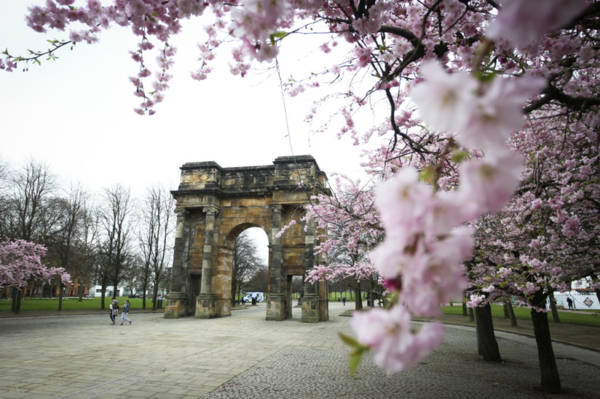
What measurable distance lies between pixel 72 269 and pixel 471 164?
113 feet

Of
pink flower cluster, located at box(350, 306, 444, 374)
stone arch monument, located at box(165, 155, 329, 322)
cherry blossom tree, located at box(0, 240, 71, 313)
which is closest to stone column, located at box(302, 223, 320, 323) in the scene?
stone arch monument, located at box(165, 155, 329, 322)

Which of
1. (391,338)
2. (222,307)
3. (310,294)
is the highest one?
(391,338)

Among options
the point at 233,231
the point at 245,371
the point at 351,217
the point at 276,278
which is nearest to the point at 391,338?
the point at 351,217

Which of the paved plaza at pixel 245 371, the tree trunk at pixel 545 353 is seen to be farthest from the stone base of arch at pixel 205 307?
the tree trunk at pixel 545 353

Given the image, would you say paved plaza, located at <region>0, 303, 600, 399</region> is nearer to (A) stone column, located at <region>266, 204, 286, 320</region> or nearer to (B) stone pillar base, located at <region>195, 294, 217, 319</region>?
(A) stone column, located at <region>266, 204, 286, 320</region>

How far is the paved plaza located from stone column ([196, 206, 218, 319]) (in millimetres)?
10149

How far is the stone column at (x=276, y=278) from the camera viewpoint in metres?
21.7

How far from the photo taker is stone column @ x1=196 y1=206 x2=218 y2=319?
72.9 feet

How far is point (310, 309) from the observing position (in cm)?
2100

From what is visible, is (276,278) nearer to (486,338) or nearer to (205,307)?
(205,307)

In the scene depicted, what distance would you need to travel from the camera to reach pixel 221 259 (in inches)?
952

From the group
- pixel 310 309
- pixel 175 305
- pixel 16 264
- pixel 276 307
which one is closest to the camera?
pixel 16 264

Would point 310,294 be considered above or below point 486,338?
above

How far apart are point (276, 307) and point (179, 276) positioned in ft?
25.9
